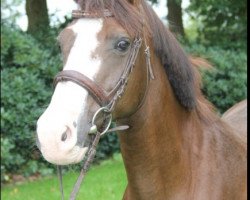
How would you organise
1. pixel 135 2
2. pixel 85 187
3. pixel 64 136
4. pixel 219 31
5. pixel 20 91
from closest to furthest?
pixel 64 136 < pixel 135 2 < pixel 85 187 < pixel 20 91 < pixel 219 31

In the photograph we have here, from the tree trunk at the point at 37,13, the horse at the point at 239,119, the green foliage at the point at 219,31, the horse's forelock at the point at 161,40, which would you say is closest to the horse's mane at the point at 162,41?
the horse's forelock at the point at 161,40

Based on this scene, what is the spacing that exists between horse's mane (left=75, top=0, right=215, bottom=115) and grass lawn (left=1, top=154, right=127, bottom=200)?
3.40 m

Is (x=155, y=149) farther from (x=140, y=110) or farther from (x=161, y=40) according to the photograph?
(x=161, y=40)

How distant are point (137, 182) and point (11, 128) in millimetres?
4712

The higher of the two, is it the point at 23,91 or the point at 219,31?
the point at 219,31

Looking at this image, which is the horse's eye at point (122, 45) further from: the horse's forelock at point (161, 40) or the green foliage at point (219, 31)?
the green foliage at point (219, 31)

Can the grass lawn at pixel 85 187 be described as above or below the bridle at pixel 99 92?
below

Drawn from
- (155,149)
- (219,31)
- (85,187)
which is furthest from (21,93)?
(155,149)

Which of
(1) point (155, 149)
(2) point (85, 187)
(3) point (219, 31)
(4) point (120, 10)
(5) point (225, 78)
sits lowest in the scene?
(2) point (85, 187)

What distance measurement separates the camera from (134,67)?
249 centimetres

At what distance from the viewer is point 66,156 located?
87.0 inches

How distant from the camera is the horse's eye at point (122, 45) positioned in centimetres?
238

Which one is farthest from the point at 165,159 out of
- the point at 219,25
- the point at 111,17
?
the point at 219,25

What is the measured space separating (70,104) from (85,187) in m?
4.52
